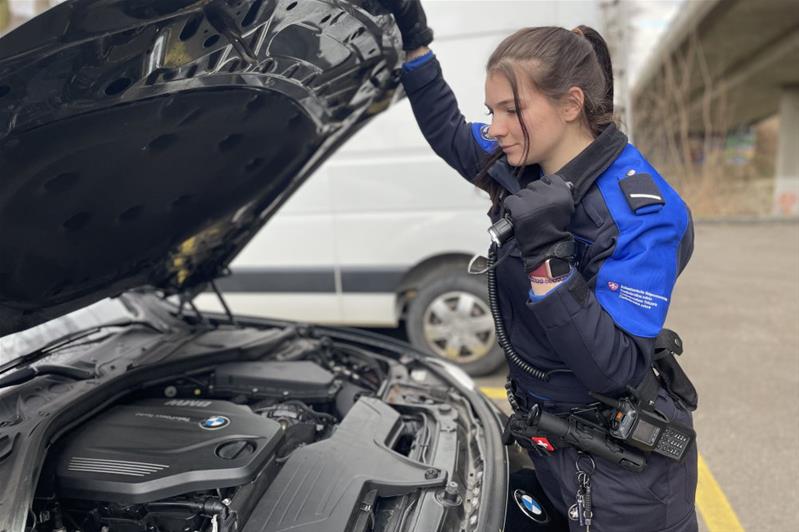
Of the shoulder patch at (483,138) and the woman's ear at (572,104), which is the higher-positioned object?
the woman's ear at (572,104)

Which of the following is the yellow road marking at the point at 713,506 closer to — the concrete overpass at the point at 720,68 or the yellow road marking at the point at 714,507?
the yellow road marking at the point at 714,507

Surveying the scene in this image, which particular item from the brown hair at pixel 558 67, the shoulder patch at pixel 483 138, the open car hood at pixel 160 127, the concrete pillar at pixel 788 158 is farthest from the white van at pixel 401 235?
the concrete pillar at pixel 788 158

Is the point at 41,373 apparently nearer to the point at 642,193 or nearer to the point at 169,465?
the point at 169,465

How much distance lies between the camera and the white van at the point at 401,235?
3.78 metres

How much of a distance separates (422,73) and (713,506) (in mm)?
2356

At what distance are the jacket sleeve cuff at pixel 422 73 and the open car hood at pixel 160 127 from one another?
0.10 meters

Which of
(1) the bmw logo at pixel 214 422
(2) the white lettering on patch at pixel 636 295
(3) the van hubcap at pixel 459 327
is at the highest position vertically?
(2) the white lettering on patch at pixel 636 295

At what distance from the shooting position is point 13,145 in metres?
1.25

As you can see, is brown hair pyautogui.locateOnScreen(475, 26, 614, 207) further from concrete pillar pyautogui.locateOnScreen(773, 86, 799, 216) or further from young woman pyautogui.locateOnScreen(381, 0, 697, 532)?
concrete pillar pyautogui.locateOnScreen(773, 86, 799, 216)

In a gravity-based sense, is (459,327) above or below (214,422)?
below

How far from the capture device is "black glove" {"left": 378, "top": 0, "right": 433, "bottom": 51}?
1.61 m

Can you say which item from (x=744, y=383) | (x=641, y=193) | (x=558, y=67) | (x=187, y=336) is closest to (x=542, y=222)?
(x=641, y=193)

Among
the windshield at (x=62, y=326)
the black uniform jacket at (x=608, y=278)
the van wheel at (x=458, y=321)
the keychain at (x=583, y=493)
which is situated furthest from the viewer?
the van wheel at (x=458, y=321)

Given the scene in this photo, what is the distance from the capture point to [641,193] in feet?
4.31
